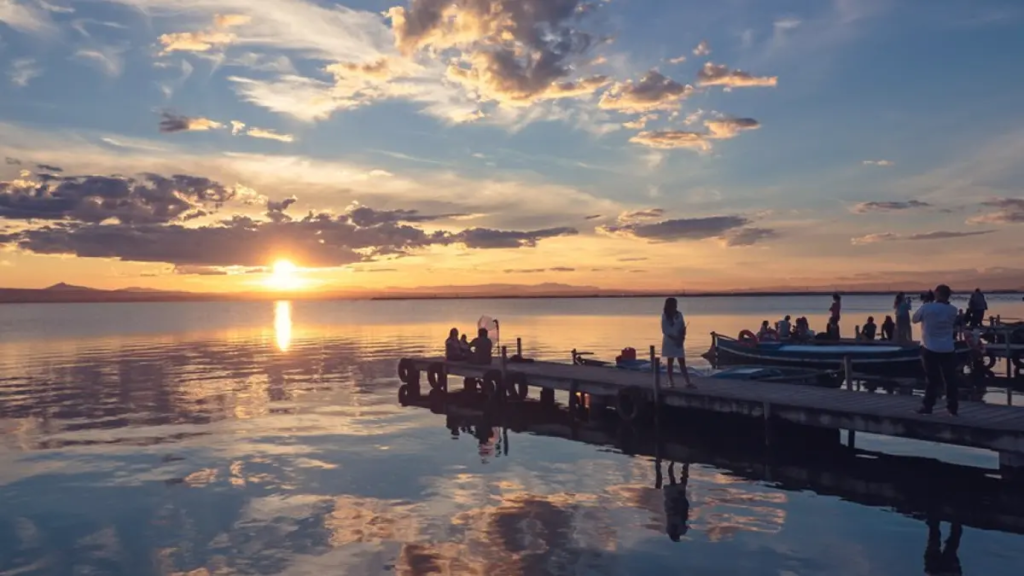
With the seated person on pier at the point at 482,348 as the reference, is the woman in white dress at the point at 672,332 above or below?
above

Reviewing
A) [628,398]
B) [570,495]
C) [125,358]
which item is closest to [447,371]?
[628,398]

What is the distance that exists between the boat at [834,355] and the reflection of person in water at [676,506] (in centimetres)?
1494

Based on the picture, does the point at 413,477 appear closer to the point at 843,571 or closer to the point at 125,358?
the point at 843,571

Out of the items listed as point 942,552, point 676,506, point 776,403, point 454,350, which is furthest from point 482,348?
point 942,552

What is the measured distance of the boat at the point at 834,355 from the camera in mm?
31953

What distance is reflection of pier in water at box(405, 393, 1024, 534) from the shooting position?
14.4 meters

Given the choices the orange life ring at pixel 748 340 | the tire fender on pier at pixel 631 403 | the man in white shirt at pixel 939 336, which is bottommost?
the tire fender on pier at pixel 631 403

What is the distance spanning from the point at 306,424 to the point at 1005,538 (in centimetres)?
1900

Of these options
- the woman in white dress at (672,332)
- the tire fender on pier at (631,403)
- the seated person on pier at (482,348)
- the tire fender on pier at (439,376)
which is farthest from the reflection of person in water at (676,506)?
the tire fender on pier at (439,376)

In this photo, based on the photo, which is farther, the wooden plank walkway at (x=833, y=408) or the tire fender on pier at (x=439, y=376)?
the tire fender on pier at (x=439, y=376)

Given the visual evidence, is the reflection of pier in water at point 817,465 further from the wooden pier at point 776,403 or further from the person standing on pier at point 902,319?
the person standing on pier at point 902,319

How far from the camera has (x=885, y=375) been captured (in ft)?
106

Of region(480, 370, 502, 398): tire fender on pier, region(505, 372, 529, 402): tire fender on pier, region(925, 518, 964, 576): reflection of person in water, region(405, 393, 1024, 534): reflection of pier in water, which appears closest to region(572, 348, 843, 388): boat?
region(405, 393, 1024, 534): reflection of pier in water

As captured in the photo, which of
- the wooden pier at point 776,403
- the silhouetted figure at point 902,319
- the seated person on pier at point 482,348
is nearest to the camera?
the wooden pier at point 776,403
